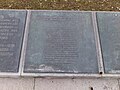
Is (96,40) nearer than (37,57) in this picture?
No

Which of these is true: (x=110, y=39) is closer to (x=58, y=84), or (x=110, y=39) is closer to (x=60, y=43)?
(x=60, y=43)

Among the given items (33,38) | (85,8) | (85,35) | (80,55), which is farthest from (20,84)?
(85,8)

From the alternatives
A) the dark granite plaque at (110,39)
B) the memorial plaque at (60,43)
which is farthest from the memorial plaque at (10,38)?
the dark granite plaque at (110,39)

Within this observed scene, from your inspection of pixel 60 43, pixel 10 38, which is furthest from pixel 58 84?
pixel 10 38

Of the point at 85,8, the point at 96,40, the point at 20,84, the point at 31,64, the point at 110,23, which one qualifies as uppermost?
the point at 85,8

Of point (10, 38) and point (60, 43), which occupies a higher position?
point (10, 38)

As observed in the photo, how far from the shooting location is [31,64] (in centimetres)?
328

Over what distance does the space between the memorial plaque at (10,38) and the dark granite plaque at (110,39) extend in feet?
4.19

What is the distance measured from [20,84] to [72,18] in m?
1.41

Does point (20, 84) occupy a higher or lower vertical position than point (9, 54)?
lower

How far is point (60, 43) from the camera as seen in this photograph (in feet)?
11.5

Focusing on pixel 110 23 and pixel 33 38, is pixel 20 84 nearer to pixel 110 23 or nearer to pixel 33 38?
pixel 33 38

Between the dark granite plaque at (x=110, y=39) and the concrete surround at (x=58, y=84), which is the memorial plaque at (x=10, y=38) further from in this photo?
the dark granite plaque at (x=110, y=39)

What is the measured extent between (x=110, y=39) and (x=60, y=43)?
79cm
